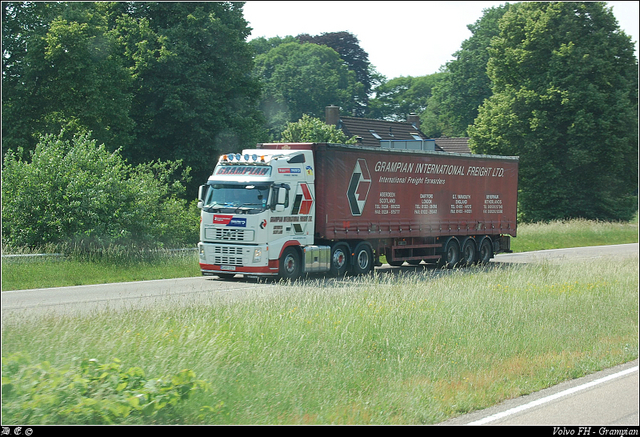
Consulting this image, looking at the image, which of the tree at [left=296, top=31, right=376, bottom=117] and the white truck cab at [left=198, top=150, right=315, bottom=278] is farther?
the tree at [left=296, top=31, right=376, bottom=117]

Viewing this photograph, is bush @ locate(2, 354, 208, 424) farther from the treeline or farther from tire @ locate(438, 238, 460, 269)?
tire @ locate(438, 238, 460, 269)

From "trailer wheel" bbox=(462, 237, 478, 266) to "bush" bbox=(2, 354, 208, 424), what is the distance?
20.0 metres

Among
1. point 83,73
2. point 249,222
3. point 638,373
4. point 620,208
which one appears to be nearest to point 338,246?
point 249,222

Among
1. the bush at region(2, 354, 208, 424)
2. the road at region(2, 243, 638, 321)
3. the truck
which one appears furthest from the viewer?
the truck

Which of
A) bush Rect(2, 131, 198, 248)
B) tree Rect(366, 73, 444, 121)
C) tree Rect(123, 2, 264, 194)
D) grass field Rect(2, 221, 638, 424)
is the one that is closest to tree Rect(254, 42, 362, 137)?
tree Rect(366, 73, 444, 121)

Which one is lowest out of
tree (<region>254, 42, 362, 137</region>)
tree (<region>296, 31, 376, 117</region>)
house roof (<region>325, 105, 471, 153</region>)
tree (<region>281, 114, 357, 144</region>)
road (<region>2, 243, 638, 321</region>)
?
road (<region>2, 243, 638, 321</region>)

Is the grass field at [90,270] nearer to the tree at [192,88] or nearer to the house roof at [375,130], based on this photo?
the tree at [192,88]

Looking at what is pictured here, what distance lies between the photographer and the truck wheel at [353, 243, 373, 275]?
853 inches

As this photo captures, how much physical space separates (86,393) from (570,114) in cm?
4841

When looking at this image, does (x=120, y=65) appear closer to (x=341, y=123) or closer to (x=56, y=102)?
(x=56, y=102)

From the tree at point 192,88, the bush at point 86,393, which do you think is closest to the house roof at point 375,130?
the tree at point 192,88

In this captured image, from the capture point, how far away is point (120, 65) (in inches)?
1499

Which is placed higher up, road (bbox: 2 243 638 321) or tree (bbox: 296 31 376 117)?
tree (bbox: 296 31 376 117)
